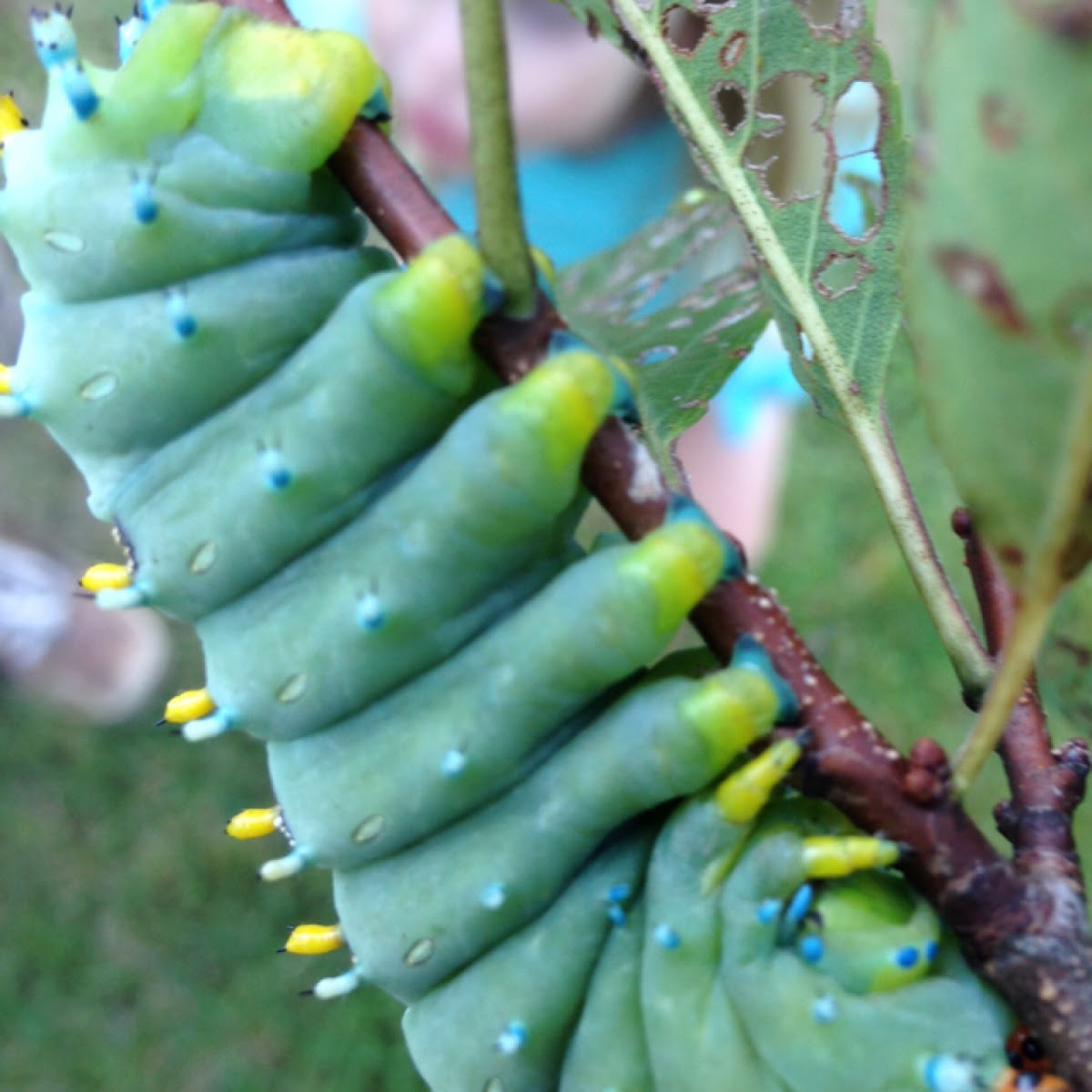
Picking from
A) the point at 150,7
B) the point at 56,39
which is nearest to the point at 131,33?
the point at 150,7

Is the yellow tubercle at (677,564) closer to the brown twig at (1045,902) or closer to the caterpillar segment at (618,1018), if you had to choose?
the brown twig at (1045,902)

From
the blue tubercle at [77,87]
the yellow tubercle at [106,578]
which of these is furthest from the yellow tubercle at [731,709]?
the blue tubercle at [77,87]

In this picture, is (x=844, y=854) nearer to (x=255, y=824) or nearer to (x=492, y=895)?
(x=492, y=895)

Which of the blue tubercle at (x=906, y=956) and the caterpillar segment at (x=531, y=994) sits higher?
the blue tubercle at (x=906, y=956)

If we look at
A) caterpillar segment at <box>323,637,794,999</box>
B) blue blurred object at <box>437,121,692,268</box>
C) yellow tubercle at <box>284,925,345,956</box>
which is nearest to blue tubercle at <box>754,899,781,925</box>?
caterpillar segment at <box>323,637,794,999</box>

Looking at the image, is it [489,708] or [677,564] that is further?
[489,708]

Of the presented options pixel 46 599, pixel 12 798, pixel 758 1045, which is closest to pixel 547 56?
pixel 46 599
